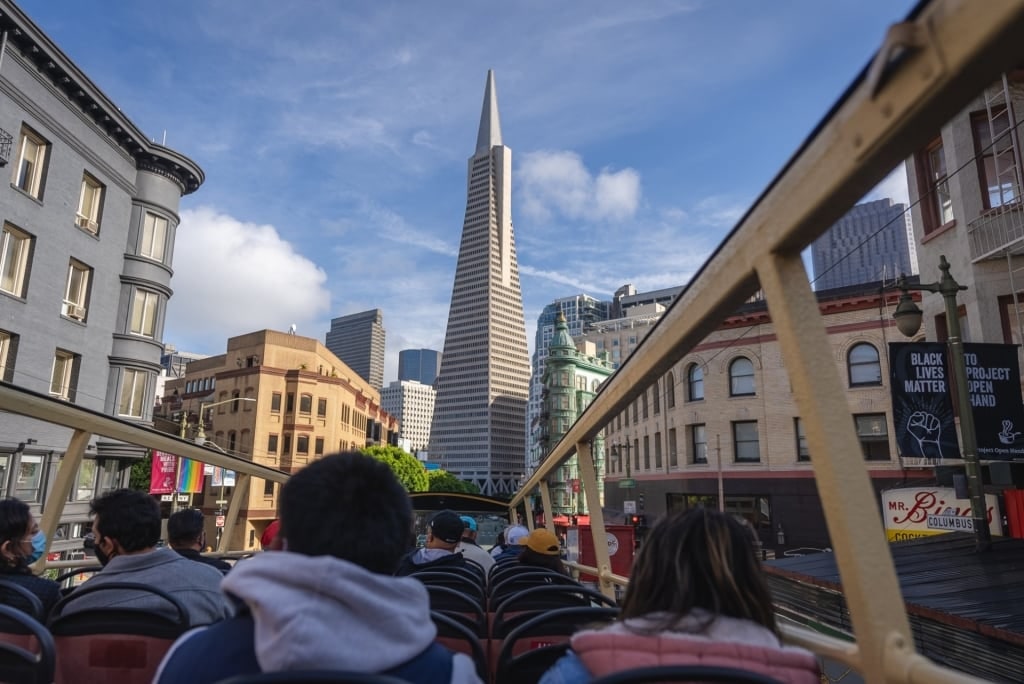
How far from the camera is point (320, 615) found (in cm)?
150

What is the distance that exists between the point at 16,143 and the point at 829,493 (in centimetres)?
2434

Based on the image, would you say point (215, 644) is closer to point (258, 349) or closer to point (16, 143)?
point (16, 143)

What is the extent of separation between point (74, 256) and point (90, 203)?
2516 millimetres

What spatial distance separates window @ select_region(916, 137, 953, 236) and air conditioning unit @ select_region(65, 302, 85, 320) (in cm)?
2519

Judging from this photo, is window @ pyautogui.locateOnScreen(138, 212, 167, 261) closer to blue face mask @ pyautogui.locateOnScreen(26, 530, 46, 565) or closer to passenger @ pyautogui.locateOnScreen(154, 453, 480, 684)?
blue face mask @ pyautogui.locateOnScreen(26, 530, 46, 565)

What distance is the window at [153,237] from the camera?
2528 cm

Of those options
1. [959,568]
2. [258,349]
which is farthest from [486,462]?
[959,568]

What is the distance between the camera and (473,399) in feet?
575

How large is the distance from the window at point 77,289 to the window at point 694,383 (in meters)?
26.1

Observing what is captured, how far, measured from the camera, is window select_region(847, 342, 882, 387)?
26.9m

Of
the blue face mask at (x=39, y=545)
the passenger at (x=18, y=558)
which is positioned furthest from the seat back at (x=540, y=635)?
the blue face mask at (x=39, y=545)

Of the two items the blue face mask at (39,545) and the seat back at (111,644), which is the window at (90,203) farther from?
the seat back at (111,644)

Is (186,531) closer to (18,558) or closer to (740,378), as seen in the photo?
(18,558)

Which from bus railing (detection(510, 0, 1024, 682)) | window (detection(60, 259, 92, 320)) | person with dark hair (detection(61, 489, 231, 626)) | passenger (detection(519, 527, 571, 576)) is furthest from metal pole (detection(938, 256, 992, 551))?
window (detection(60, 259, 92, 320))
